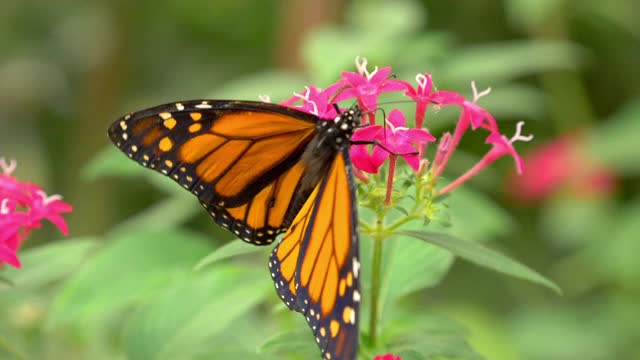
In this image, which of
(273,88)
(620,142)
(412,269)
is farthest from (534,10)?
(412,269)

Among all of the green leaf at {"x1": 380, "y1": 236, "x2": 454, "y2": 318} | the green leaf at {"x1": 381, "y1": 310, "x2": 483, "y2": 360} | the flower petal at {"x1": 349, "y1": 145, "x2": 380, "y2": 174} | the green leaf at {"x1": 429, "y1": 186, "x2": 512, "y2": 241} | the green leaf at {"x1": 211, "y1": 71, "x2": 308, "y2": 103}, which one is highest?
the flower petal at {"x1": 349, "y1": 145, "x2": 380, "y2": 174}

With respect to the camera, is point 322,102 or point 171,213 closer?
point 322,102

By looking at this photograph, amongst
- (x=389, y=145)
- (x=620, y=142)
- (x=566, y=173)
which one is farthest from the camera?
(x=566, y=173)

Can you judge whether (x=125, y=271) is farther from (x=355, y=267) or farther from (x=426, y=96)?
(x=355, y=267)

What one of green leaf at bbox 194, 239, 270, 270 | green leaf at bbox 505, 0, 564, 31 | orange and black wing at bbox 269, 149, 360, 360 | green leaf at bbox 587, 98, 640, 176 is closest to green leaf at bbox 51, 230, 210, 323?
green leaf at bbox 194, 239, 270, 270

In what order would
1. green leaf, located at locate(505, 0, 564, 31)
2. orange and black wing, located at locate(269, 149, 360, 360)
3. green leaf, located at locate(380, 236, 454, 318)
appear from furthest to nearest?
green leaf, located at locate(505, 0, 564, 31), green leaf, located at locate(380, 236, 454, 318), orange and black wing, located at locate(269, 149, 360, 360)

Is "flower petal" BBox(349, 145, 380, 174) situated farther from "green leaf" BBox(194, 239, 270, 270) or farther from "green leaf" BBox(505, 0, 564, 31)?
"green leaf" BBox(505, 0, 564, 31)

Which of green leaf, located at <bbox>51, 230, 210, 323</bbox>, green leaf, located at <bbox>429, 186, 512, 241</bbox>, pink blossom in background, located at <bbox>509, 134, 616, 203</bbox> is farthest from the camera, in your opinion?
pink blossom in background, located at <bbox>509, 134, 616, 203</bbox>

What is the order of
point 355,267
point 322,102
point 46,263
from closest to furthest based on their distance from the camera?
1. point 355,267
2. point 322,102
3. point 46,263
